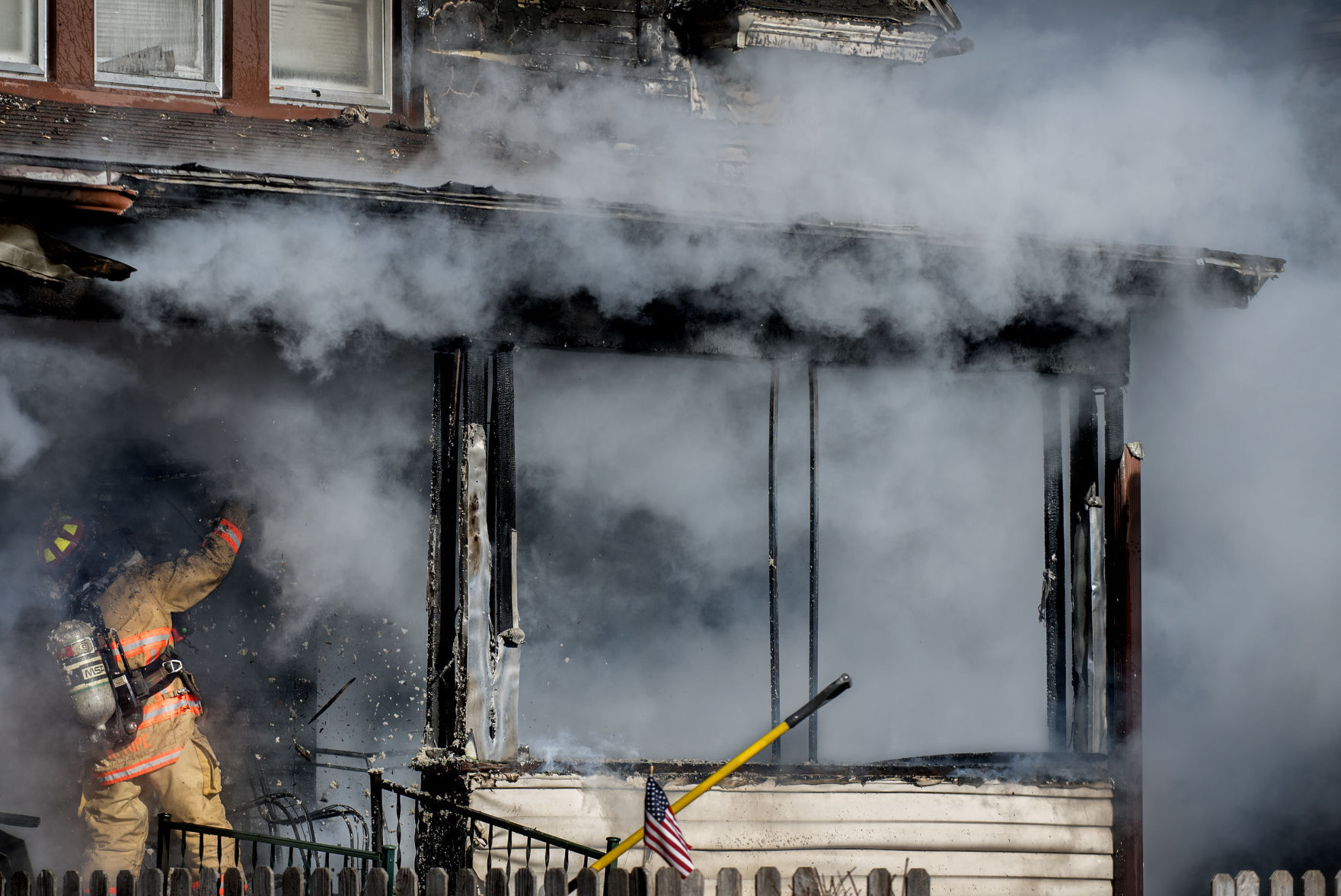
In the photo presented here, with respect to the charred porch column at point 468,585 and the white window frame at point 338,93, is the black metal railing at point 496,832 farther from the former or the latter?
the white window frame at point 338,93

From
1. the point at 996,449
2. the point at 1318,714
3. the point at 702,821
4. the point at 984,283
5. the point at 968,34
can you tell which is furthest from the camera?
the point at 968,34

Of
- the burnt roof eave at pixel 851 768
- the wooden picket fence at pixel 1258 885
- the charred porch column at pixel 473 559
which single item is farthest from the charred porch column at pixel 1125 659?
the charred porch column at pixel 473 559

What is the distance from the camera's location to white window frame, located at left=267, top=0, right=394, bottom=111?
7.28 metres

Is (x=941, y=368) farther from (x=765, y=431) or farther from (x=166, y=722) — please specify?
(x=166, y=722)

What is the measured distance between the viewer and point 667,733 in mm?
7371

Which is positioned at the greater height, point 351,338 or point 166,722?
point 351,338

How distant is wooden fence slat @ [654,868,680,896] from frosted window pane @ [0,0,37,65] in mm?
6220

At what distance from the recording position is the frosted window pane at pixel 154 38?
280 inches

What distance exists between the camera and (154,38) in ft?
23.6

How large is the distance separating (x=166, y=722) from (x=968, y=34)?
7.80m

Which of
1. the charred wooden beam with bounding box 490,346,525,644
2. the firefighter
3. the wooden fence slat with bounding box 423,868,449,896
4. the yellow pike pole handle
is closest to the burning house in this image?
the charred wooden beam with bounding box 490,346,525,644

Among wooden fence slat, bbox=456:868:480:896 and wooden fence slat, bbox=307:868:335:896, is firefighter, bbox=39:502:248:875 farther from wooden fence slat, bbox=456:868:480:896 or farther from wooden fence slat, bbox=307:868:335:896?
wooden fence slat, bbox=456:868:480:896

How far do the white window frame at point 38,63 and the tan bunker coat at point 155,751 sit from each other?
299 centimetres

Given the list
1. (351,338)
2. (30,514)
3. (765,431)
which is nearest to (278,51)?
(351,338)
